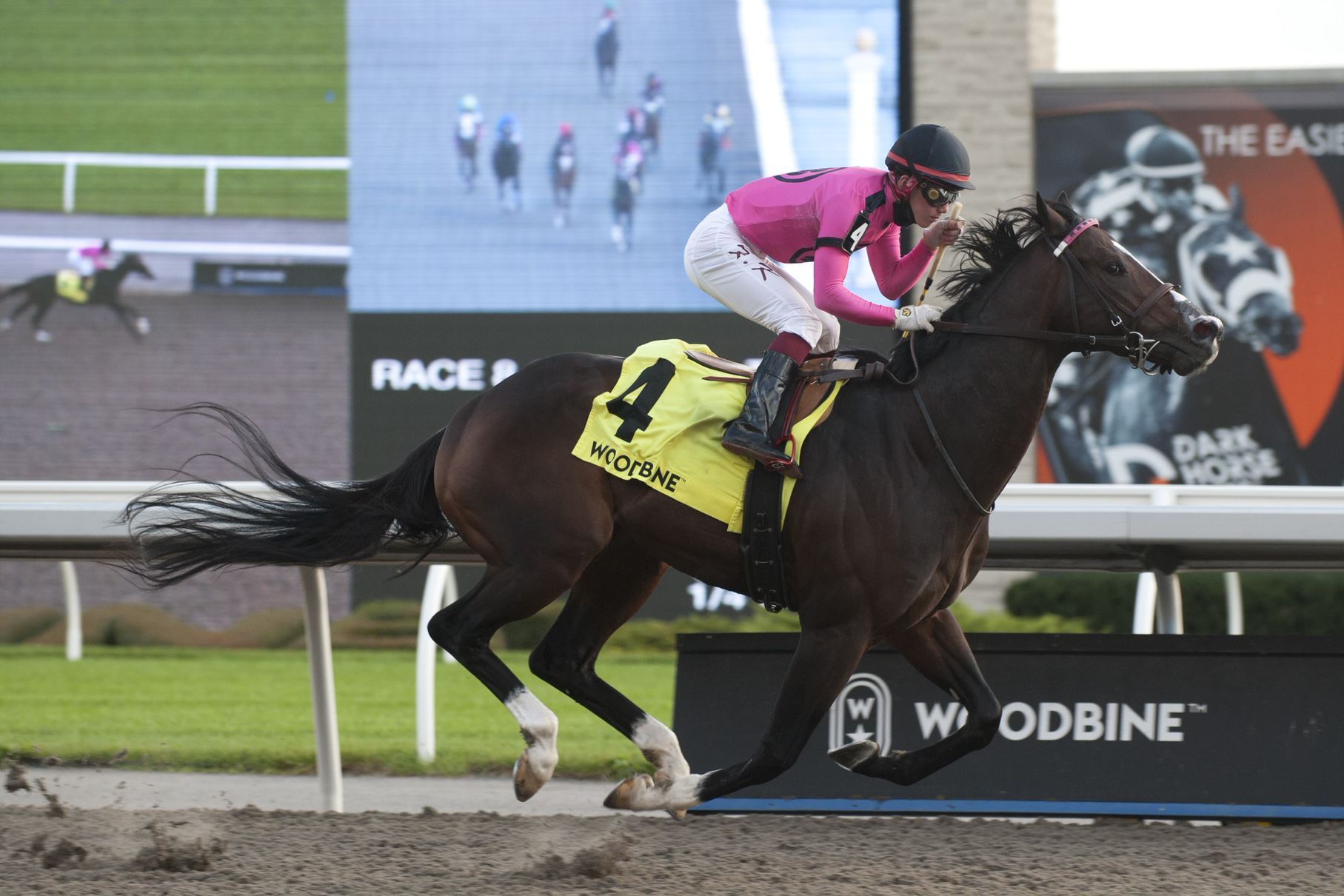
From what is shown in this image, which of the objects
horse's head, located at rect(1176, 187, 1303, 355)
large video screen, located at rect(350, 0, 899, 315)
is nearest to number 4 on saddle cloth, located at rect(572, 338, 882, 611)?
large video screen, located at rect(350, 0, 899, 315)

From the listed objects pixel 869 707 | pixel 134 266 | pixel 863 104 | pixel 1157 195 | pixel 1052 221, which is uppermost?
pixel 863 104

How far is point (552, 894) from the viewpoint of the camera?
3.42 m

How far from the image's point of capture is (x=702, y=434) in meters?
3.71

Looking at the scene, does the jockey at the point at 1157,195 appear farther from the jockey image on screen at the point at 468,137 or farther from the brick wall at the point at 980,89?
the jockey image on screen at the point at 468,137

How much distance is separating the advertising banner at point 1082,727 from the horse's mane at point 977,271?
4.28ft

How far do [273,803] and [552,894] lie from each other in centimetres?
207

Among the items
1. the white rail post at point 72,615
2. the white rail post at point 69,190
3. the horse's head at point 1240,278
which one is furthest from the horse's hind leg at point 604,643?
the white rail post at point 69,190

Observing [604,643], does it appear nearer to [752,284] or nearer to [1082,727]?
[752,284]

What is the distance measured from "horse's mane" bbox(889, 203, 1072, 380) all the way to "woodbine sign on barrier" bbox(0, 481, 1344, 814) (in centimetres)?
76

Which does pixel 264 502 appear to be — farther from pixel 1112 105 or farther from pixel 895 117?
pixel 1112 105

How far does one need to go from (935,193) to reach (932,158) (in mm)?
103

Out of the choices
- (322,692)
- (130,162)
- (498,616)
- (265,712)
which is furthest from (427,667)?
(130,162)

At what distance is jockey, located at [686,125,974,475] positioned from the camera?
3590 mm

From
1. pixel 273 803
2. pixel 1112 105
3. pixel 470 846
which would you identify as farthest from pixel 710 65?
pixel 470 846
